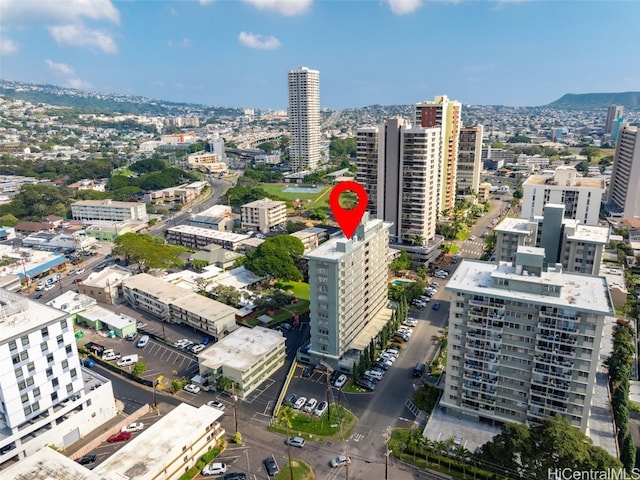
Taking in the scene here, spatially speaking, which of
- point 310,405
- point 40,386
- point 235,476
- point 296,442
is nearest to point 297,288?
point 310,405

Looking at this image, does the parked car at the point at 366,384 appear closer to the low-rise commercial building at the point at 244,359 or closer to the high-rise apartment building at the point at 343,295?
the high-rise apartment building at the point at 343,295

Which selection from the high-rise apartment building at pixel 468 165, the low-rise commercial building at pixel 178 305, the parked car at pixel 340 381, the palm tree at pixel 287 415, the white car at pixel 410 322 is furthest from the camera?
the high-rise apartment building at pixel 468 165

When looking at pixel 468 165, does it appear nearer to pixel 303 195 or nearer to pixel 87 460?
pixel 303 195

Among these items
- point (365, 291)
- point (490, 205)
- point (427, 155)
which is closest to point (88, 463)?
point (365, 291)

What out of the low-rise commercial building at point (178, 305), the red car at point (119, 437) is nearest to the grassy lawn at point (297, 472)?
the red car at point (119, 437)

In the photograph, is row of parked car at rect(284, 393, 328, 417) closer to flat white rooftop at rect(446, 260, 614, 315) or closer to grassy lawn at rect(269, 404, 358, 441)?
grassy lawn at rect(269, 404, 358, 441)

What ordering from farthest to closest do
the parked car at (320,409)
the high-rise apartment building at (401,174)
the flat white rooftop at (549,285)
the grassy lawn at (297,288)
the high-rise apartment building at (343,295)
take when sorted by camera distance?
the high-rise apartment building at (401,174), the grassy lawn at (297,288), the high-rise apartment building at (343,295), the parked car at (320,409), the flat white rooftop at (549,285)
